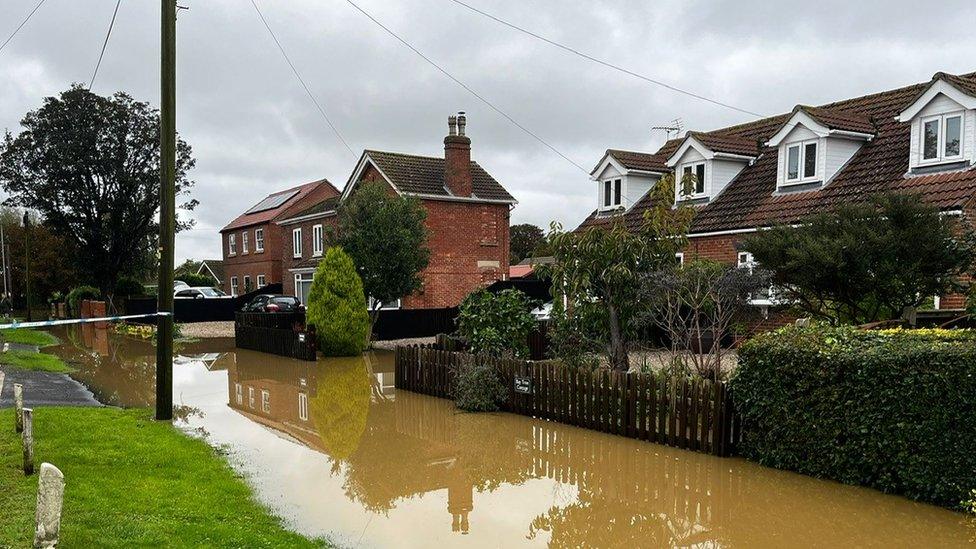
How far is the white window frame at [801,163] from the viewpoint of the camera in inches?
728

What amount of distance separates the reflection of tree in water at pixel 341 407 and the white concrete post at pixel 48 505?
15.3ft

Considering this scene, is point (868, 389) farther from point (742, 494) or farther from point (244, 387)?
point (244, 387)

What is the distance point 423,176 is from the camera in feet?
97.6

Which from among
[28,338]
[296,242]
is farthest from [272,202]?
[28,338]

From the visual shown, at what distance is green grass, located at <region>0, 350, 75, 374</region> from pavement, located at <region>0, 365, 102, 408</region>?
2.00 feet

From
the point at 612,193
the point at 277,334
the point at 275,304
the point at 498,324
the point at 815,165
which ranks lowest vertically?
the point at 277,334

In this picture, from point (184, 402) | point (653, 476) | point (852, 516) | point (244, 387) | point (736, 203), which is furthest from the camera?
point (736, 203)

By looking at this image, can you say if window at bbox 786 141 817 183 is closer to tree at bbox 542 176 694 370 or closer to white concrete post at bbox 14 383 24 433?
tree at bbox 542 176 694 370

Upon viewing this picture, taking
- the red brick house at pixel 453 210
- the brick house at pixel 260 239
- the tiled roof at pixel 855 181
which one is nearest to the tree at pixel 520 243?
the brick house at pixel 260 239

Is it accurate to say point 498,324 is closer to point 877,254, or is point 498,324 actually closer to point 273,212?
point 877,254

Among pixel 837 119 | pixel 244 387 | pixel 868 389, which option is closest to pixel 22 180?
pixel 244 387

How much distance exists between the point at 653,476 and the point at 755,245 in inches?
238

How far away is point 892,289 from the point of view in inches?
445

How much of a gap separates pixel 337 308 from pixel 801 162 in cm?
1410
